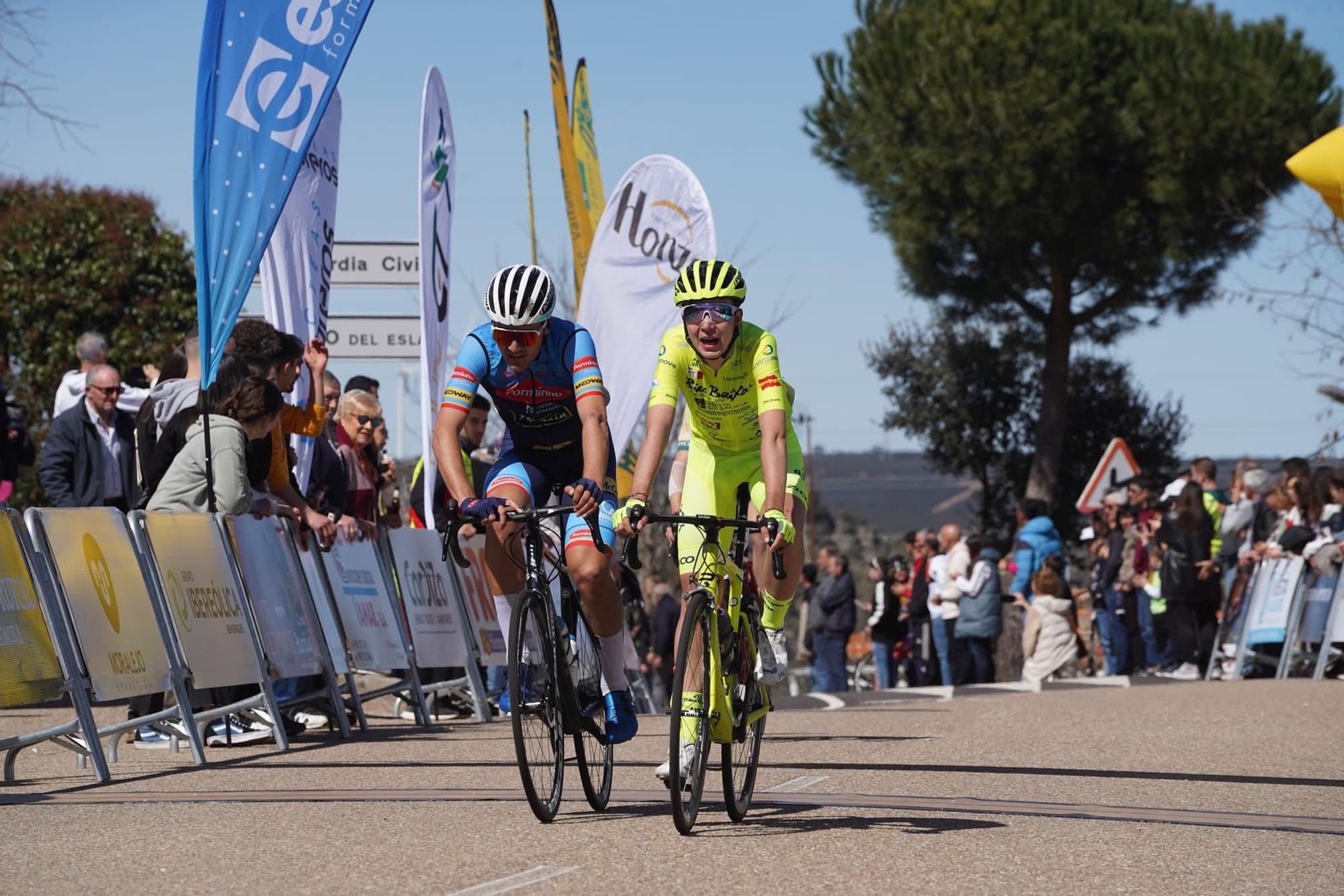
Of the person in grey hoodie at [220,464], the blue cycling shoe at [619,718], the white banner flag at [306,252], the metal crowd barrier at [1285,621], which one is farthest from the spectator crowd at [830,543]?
the blue cycling shoe at [619,718]

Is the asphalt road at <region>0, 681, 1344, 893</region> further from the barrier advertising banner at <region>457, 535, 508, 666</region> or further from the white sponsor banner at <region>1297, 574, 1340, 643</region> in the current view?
the white sponsor banner at <region>1297, 574, 1340, 643</region>

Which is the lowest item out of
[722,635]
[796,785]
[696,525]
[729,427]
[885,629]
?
[885,629]

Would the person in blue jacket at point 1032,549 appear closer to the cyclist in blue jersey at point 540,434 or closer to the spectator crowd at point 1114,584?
the spectator crowd at point 1114,584

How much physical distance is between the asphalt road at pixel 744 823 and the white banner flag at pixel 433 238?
14.1 feet

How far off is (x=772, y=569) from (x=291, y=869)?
2.21 metres

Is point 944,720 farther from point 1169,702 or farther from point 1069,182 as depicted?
point 1069,182

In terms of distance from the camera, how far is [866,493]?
434 feet

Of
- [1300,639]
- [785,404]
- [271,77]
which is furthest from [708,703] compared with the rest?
[1300,639]

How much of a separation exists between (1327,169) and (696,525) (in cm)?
383

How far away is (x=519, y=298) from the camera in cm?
724

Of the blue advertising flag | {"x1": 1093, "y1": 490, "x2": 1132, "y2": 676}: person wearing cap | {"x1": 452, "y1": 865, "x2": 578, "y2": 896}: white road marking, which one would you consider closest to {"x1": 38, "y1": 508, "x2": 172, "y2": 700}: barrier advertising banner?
the blue advertising flag

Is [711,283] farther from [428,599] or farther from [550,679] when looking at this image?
[428,599]


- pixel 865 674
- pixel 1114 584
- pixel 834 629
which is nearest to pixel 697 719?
pixel 1114 584

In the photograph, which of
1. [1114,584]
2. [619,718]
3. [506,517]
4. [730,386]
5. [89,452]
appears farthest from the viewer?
[1114,584]
